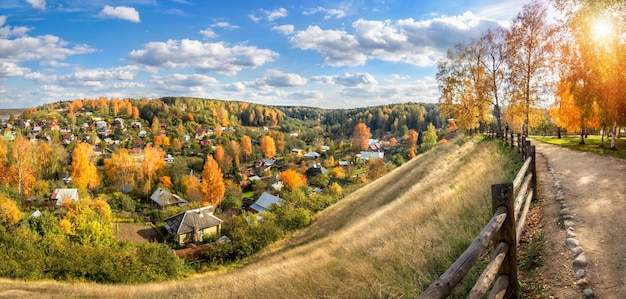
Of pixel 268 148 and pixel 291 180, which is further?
pixel 268 148

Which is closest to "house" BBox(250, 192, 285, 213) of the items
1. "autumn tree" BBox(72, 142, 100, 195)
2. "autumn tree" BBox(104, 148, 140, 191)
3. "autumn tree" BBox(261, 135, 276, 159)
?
"autumn tree" BBox(104, 148, 140, 191)

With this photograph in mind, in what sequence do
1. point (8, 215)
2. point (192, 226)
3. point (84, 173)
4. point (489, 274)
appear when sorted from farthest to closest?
point (84, 173) < point (192, 226) < point (8, 215) < point (489, 274)

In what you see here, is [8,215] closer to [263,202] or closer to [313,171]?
[263,202]

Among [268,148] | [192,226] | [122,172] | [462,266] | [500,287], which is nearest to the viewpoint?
[462,266]

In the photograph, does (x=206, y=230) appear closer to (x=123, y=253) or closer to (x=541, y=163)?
(x=123, y=253)

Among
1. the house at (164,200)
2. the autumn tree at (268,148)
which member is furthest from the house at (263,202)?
the autumn tree at (268,148)

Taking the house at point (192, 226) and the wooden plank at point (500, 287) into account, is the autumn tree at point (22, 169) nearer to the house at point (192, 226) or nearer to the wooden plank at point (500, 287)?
the house at point (192, 226)

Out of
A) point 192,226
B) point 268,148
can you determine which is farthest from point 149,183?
point 268,148

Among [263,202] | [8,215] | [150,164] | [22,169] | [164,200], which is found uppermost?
[22,169]
